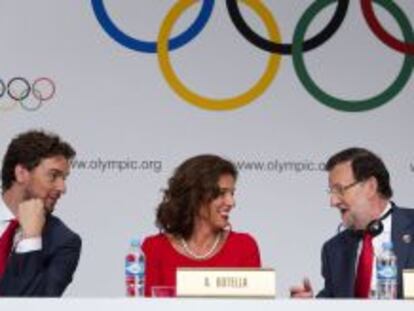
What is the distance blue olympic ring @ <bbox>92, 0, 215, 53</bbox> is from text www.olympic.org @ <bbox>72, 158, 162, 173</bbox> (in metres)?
0.53

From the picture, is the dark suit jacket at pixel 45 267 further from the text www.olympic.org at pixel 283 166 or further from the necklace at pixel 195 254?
the text www.olympic.org at pixel 283 166

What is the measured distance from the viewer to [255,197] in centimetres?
571

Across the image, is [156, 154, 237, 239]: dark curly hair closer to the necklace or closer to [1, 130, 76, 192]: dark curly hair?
the necklace

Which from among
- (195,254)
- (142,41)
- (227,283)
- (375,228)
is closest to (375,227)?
(375,228)

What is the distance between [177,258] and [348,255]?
632mm

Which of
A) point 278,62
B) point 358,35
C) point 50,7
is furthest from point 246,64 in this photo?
point 50,7

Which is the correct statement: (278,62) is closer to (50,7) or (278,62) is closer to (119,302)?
(50,7)

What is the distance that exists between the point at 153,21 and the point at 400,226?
189 cm

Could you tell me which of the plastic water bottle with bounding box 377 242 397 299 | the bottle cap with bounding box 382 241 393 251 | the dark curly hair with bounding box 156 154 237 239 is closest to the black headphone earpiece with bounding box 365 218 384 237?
the bottle cap with bounding box 382 241 393 251

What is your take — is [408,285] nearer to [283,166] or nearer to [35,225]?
[35,225]

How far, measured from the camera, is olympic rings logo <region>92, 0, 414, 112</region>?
5.70 metres

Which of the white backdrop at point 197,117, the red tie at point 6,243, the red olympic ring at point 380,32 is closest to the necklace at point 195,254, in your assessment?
the red tie at point 6,243

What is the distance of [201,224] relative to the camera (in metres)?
4.63

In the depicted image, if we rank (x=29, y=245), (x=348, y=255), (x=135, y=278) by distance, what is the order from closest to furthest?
1. (x=135, y=278)
2. (x=29, y=245)
3. (x=348, y=255)
